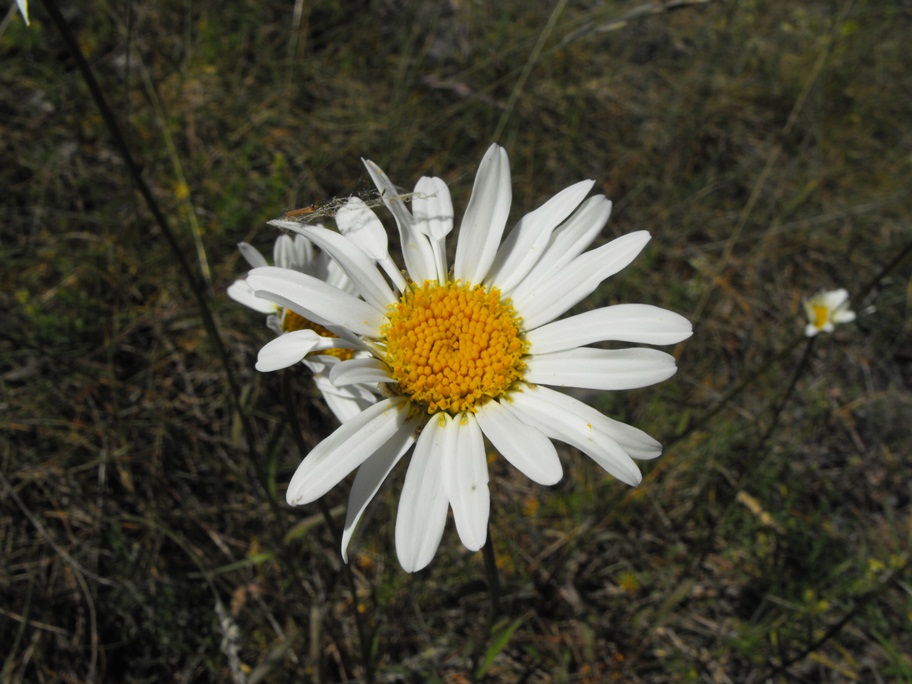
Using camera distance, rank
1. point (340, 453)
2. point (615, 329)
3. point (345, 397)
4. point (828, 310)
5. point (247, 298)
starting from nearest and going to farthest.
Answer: point (340, 453)
point (615, 329)
point (345, 397)
point (247, 298)
point (828, 310)

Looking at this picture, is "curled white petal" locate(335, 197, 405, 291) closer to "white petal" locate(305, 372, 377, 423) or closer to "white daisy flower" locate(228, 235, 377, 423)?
"white daisy flower" locate(228, 235, 377, 423)

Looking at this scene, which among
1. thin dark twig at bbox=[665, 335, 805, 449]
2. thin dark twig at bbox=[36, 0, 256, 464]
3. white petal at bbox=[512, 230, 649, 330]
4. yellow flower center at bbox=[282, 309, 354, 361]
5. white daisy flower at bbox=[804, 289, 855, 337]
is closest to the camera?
thin dark twig at bbox=[36, 0, 256, 464]

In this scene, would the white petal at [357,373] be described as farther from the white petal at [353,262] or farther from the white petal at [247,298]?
the white petal at [247,298]

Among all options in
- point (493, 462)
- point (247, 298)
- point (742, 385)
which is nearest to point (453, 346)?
point (247, 298)

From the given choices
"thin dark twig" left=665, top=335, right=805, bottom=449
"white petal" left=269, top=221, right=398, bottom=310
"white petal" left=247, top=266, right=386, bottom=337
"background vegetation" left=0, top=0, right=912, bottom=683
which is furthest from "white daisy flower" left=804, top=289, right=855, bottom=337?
"white petal" left=247, top=266, right=386, bottom=337

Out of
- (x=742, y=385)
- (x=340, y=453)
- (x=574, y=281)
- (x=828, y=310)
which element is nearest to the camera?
(x=340, y=453)

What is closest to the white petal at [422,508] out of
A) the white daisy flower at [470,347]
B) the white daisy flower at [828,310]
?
the white daisy flower at [470,347]

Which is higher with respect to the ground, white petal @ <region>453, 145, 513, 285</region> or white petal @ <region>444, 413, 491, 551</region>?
white petal @ <region>453, 145, 513, 285</region>

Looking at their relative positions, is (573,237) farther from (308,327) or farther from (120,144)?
(120,144)
